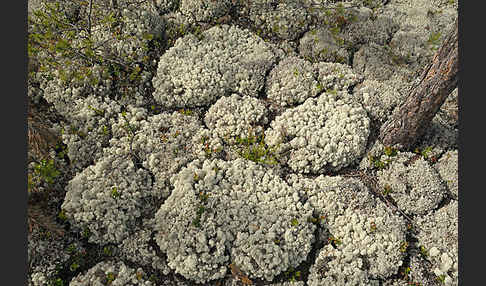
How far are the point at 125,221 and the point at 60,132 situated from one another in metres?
1.65

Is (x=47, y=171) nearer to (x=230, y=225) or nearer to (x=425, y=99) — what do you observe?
(x=230, y=225)

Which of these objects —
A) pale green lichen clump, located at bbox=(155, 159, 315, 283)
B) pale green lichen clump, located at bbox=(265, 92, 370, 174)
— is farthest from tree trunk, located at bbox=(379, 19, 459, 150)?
pale green lichen clump, located at bbox=(155, 159, 315, 283)

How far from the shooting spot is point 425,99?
4.32 meters

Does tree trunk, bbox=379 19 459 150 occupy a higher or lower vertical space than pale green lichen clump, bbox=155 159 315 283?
higher

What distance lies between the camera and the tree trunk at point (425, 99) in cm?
387

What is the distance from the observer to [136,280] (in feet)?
12.9

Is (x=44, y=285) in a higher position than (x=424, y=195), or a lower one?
higher

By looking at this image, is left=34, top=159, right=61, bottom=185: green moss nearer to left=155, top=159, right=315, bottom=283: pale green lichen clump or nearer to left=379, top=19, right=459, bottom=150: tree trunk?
left=155, top=159, right=315, bottom=283: pale green lichen clump

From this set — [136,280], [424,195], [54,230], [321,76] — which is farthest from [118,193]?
[424,195]

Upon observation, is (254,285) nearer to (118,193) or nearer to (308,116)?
(118,193)

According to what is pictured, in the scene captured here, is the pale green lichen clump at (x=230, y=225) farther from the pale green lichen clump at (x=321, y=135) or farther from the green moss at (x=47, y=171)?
the green moss at (x=47, y=171)

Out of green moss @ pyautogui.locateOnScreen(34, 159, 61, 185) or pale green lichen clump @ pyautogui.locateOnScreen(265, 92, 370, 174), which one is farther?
pale green lichen clump @ pyautogui.locateOnScreen(265, 92, 370, 174)

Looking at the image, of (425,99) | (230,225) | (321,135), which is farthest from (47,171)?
(425,99)

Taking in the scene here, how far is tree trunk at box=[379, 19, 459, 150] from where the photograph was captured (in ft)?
12.7
